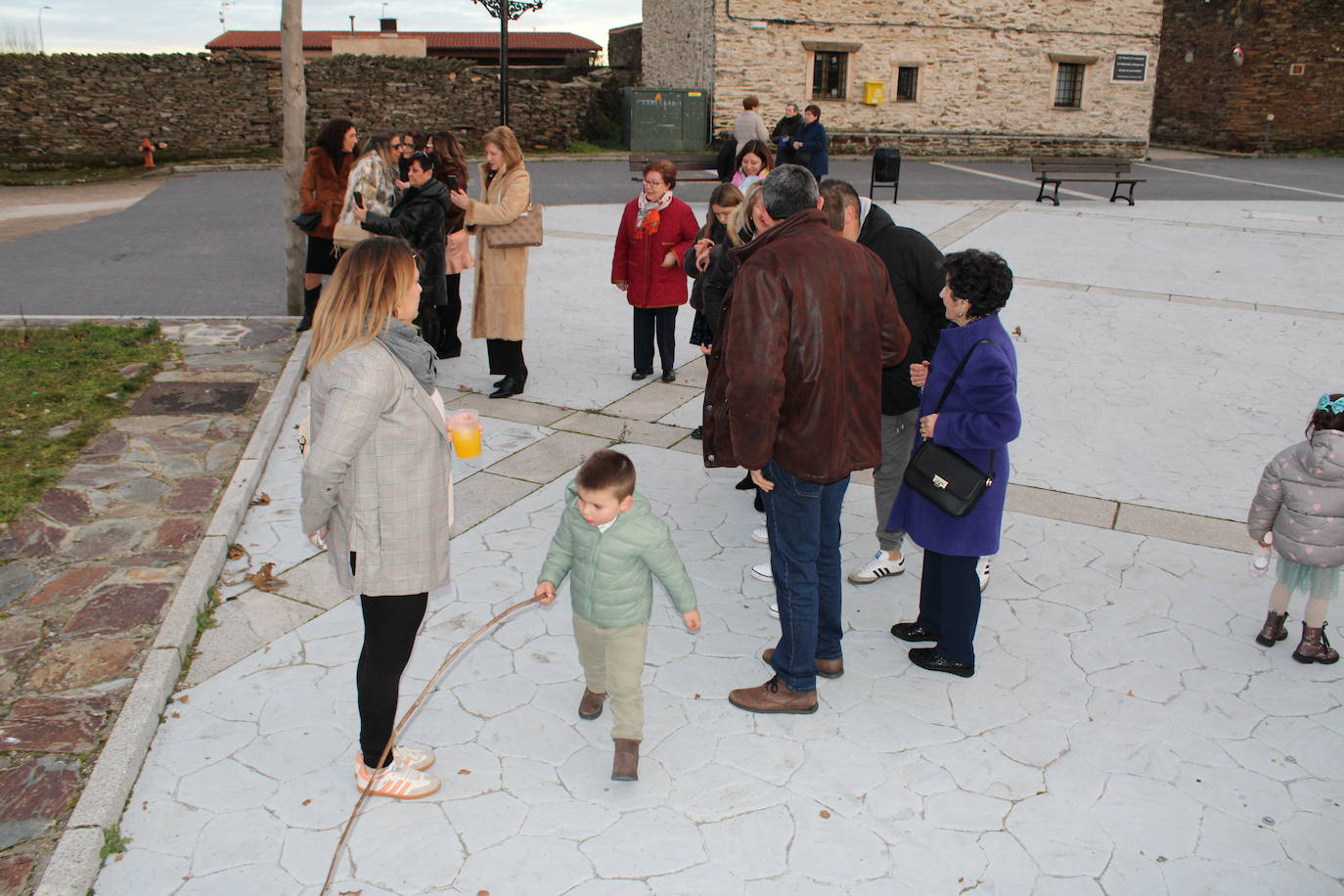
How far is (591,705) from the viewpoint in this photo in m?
3.88

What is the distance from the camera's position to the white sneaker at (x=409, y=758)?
350cm

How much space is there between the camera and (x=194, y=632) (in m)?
4.41

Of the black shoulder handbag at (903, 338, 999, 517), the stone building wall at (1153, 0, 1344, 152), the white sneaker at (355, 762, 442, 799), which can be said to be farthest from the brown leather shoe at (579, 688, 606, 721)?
the stone building wall at (1153, 0, 1344, 152)

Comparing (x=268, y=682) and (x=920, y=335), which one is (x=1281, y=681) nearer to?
(x=920, y=335)

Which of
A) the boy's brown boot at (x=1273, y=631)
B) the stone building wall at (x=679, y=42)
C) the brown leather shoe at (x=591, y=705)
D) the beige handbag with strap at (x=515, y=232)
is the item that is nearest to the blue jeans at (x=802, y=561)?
the brown leather shoe at (x=591, y=705)

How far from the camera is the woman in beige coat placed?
7.05 metres

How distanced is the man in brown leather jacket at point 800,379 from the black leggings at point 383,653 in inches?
47.8

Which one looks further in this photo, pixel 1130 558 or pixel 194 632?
pixel 1130 558

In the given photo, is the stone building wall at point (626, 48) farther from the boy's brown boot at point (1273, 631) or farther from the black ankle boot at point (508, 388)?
the boy's brown boot at point (1273, 631)

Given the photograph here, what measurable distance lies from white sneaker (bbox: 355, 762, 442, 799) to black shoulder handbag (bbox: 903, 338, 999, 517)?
2.10 m

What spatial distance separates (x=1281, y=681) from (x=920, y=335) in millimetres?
2053

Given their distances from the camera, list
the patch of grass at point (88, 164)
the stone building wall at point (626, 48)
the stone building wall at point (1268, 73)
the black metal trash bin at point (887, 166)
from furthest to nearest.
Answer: the stone building wall at point (626, 48) < the stone building wall at point (1268, 73) < the patch of grass at point (88, 164) < the black metal trash bin at point (887, 166)

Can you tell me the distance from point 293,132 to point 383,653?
7213 millimetres

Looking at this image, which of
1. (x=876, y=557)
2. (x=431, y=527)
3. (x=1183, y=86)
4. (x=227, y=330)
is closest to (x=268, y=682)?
(x=431, y=527)
